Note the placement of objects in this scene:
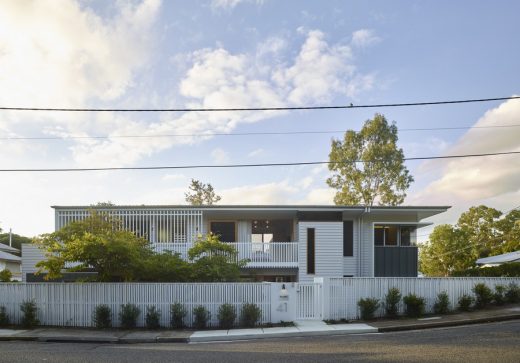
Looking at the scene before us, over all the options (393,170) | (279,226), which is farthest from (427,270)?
(279,226)

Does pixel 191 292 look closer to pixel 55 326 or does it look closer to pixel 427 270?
pixel 55 326

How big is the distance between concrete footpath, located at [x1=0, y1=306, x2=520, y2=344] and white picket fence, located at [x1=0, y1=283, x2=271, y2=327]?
77 cm

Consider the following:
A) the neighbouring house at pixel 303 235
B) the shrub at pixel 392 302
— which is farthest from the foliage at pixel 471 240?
the shrub at pixel 392 302

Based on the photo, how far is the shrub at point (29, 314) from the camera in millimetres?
16922

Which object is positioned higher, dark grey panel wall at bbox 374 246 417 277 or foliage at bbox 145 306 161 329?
dark grey panel wall at bbox 374 246 417 277

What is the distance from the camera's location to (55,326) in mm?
17094

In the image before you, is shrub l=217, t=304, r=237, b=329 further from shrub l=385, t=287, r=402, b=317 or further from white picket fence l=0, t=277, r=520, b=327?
shrub l=385, t=287, r=402, b=317

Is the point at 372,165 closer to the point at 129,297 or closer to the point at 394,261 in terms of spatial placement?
the point at 394,261

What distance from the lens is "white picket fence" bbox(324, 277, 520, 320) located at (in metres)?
17.1

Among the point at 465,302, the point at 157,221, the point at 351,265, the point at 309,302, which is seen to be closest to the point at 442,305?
the point at 465,302

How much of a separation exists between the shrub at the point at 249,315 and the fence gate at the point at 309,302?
157cm

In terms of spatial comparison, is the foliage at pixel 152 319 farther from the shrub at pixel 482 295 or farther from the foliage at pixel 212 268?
the shrub at pixel 482 295

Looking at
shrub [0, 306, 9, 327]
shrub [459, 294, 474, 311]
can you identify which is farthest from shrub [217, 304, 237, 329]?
shrub [459, 294, 474, 311]

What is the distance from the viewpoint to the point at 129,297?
17109 mm
